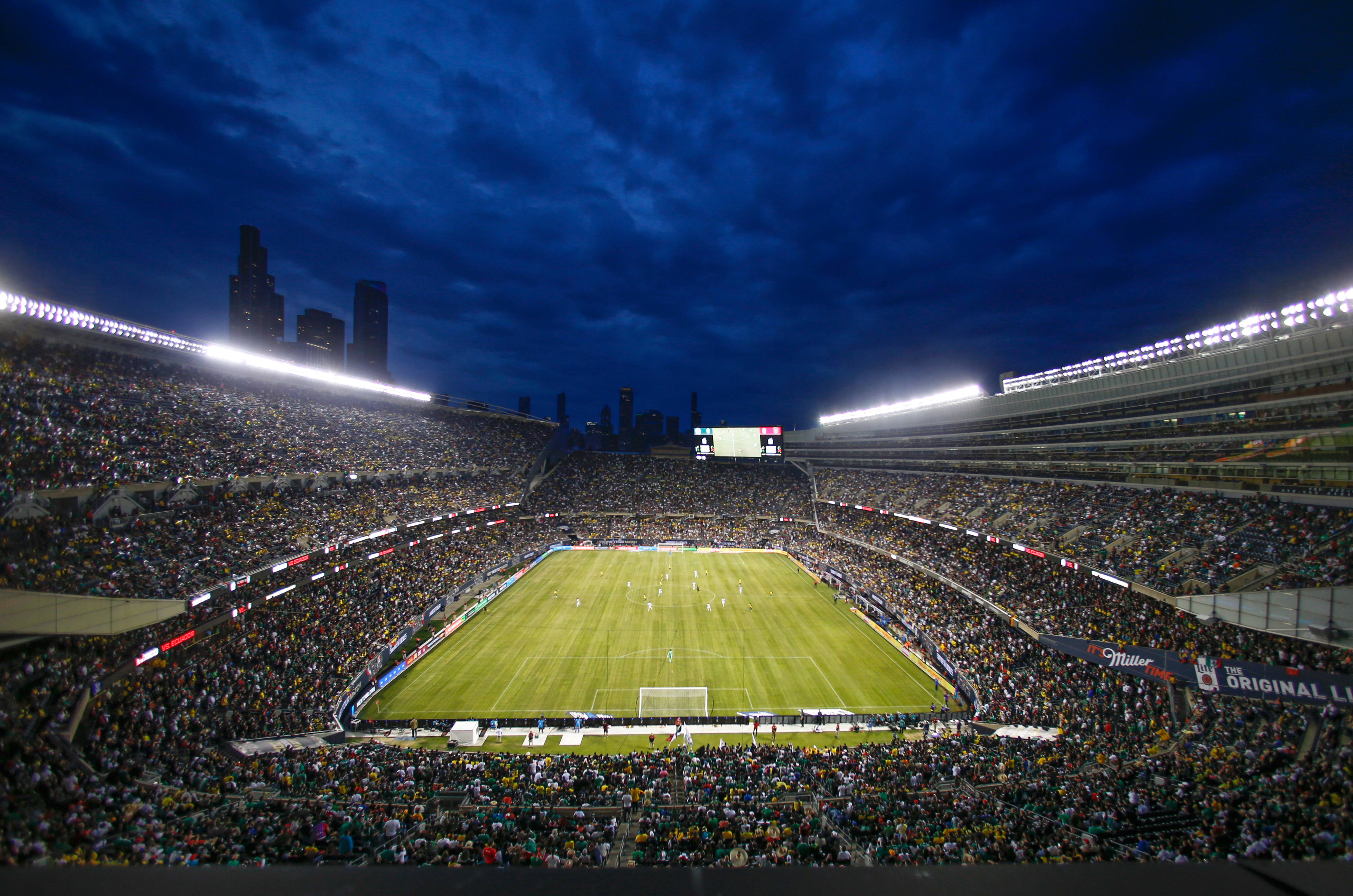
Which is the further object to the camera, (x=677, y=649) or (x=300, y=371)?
(x=300, y=371)

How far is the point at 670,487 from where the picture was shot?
78.8m

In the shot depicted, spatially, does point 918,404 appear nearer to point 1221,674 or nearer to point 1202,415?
point 1202,415

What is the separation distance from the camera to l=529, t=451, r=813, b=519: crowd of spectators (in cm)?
7169

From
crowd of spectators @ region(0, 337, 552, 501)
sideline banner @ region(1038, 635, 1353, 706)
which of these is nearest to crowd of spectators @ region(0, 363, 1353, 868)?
crowd of spectators @ region(0, 337, 552, 501)

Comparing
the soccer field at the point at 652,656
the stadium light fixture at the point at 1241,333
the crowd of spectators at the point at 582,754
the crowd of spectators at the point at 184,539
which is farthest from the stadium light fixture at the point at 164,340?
the stadium light fixture at the point at 1241,333

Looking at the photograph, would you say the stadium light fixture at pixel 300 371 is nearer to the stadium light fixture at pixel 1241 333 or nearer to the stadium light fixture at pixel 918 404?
the stadium light fixture at pixel 918 404

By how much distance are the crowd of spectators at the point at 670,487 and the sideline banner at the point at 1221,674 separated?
4623cm

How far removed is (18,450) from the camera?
20906 mm

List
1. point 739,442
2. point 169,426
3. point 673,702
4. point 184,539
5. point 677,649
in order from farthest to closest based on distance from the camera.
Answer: point 739,442, point 169,426, point 677,649, point 184,539, point 673,702

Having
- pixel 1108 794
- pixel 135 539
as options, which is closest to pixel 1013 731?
pixel 1108 794

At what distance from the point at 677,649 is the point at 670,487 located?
1871 inches

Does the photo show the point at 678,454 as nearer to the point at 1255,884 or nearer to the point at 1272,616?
the point at 1272,616

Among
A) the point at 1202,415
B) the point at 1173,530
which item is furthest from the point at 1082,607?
the point at 1202,415

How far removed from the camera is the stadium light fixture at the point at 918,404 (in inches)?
2392
